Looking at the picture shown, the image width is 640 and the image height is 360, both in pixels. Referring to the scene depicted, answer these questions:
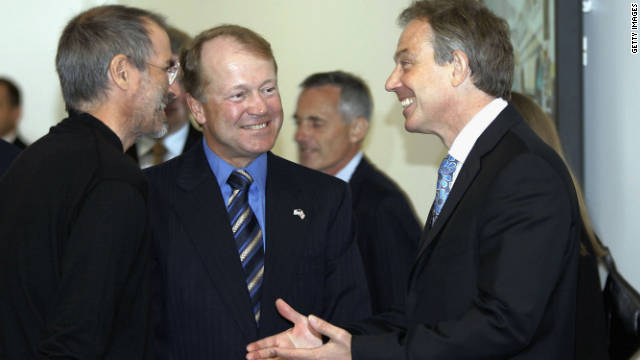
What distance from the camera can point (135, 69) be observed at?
7.38ft

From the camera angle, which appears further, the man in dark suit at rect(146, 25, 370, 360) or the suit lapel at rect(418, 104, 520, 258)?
the man in dark suit at rect(146, 25, 370, 360)

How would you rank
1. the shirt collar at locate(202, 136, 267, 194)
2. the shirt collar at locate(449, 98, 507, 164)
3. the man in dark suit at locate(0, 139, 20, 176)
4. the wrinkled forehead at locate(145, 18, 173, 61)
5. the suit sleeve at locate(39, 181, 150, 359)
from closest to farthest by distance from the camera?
1. the suit sleeve at locate(39, 181, 150, 359)
2. the shirt collar at locate(449, 98, 507, 164)
3. the wrinkled forehead at locate(145, 18, 173, 61)
4. the shirt collar at locate(202, 136, 267, 194)
5. the man in dark suit at locate(0, 139, 20, 176)

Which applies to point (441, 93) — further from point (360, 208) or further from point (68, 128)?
point (360, 208)

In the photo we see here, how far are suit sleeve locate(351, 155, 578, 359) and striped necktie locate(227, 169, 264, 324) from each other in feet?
2.50

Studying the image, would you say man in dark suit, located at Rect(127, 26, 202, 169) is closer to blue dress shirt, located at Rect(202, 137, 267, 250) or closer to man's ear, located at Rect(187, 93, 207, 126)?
man's ear, located at Rect(187, 93, 207, 126)

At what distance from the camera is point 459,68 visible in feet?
7.24

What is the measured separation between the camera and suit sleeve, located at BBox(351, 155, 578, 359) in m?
1.81

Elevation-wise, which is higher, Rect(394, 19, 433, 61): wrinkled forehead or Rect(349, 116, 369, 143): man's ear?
Rect(394, 19, 433, 61): wrinkled forehead

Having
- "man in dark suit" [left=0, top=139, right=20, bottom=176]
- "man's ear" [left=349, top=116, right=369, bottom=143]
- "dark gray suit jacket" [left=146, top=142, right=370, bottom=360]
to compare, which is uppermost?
"man's ear" [left=349, top=116, right=369, bottom=143]

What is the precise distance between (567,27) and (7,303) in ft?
9.63

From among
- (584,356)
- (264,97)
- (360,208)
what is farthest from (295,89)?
(584,356)

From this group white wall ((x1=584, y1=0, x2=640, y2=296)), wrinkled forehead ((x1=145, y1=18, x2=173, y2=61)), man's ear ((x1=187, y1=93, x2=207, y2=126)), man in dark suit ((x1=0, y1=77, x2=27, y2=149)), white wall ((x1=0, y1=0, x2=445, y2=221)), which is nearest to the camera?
wrinkled forehead ((x1=145, y1=18, x2=173, y2=61))

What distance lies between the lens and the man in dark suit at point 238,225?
249 centimetres

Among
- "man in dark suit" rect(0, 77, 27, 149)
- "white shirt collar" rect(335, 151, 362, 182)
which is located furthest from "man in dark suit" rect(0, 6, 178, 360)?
"man in dark suit" rect(0, 77, 27, 149)
